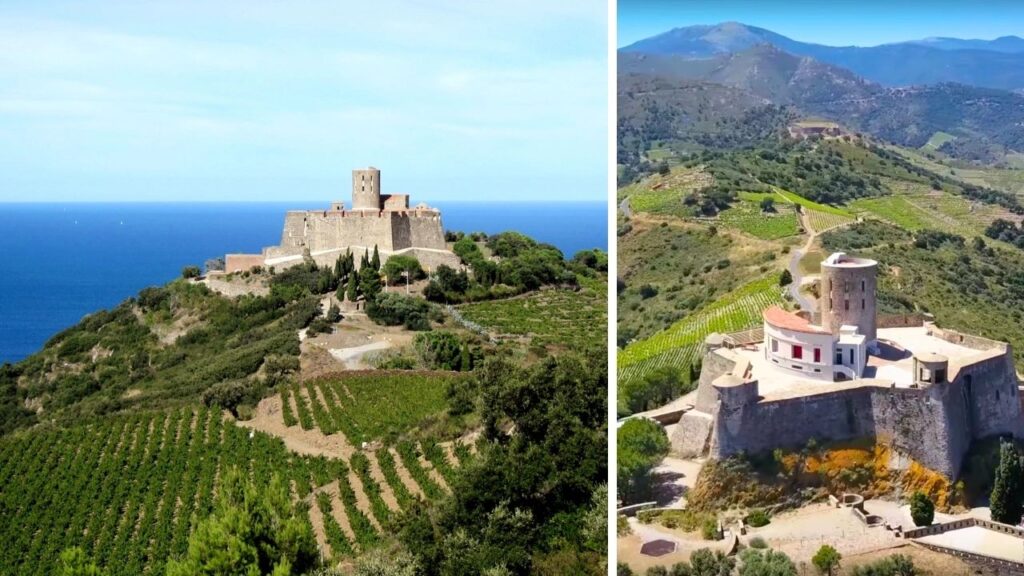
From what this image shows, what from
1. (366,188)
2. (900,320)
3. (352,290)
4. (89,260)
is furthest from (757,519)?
(89,260)

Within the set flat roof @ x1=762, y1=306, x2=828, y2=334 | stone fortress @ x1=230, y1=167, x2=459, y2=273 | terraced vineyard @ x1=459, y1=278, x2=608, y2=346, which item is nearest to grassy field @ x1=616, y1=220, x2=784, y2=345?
flat roof @ x1=762, y1=306, x2=828, y2=334

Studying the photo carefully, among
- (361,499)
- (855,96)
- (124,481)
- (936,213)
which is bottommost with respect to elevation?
(124,481)

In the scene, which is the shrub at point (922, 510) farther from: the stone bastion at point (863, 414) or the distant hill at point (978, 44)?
the distant hill at point (978, 44)

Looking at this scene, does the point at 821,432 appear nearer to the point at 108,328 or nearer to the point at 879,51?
the point at 879,51

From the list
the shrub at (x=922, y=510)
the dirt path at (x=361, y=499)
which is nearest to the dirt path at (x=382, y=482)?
the dirt path at (x=361, y=499)

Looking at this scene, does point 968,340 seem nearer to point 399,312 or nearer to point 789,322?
point 789,322

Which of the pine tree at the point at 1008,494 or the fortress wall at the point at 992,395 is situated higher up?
the fortress wall at the point at 992,395

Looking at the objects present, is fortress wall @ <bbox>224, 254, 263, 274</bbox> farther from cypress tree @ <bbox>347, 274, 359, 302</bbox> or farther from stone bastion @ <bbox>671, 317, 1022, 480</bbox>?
stone bastion @ <bbox>671, 317, 1022, 480</bbox>
